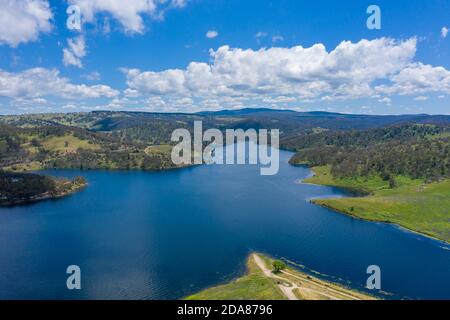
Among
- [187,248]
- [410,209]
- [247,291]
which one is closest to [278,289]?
[247,291]

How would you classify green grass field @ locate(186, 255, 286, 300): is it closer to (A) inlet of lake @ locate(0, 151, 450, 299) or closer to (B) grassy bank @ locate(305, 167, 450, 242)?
(A) inlet of lake @ locate(0, 151, 450, 299)

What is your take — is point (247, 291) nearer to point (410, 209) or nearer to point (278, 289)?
point (278, 289)

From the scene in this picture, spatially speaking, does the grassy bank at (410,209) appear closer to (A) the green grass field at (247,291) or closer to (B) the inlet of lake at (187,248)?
(B) the inlet of lake at (187,248)

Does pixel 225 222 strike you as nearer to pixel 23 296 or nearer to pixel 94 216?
pixel 94 216

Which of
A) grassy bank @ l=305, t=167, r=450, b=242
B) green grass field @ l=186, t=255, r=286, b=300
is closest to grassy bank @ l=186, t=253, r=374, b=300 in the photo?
green grass field @ l=186, t=255, r=286, b=300

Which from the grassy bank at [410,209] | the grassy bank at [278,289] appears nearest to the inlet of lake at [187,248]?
the grassy bank at [278,289]
